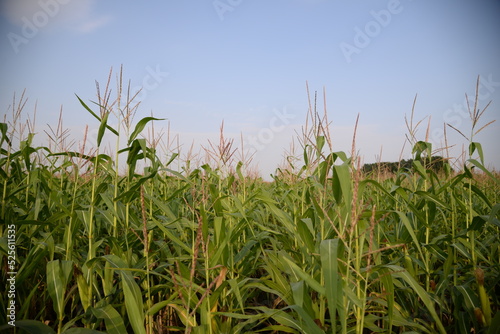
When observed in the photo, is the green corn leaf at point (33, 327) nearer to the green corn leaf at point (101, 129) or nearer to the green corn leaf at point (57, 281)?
the green corn leaf at point (57, 281)

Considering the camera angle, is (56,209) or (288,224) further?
(56,209)

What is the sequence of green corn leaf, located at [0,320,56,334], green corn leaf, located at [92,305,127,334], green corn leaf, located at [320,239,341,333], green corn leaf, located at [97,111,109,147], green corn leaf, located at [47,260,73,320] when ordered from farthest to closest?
green corn leaf, located at [97,111,109,147] → green corn leaf, located at [47,260,73,320] → green corn leaf, located at [92,305,127,334] → green corn leaf, located at [0,320,56,334] → green corn leaf, located at [320,239,341,333]

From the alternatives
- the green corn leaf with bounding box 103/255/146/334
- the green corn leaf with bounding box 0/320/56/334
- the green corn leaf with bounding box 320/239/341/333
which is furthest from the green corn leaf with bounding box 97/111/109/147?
the green corn leaf with bounding box 320/239/341/333

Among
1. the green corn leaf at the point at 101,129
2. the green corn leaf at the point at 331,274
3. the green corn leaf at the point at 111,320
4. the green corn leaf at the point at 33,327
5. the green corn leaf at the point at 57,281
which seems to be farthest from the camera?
the green corn leaf at the point at 101,129

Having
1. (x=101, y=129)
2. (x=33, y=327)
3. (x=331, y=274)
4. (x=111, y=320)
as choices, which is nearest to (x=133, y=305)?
(x=111, y=320)

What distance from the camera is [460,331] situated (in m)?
2.06

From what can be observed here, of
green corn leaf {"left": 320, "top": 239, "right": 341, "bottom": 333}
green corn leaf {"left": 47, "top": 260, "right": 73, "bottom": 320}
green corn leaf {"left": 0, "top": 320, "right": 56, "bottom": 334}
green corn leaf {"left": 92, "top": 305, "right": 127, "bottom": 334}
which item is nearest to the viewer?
green corn leaf {"left": 320, "top": 239, "right": 341, "bottom": 333}

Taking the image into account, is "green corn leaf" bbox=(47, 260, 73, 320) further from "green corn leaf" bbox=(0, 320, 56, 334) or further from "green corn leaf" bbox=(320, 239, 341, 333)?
"green corn leaf" bbox=(320, 239, 341, 333)

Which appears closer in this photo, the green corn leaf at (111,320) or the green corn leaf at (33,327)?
the green corn leaf at (33,327)

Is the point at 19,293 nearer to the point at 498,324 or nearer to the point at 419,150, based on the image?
the point at 498,324

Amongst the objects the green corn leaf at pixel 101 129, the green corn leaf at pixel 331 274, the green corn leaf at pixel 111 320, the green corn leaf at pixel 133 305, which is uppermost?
the green corn leaf at pixel 101 129

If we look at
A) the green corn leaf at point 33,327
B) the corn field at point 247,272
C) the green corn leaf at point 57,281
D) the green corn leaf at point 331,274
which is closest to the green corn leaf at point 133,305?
the corn field at point 247,272

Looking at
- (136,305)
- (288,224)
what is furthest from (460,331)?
(136,305)

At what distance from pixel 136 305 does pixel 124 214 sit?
104cm
